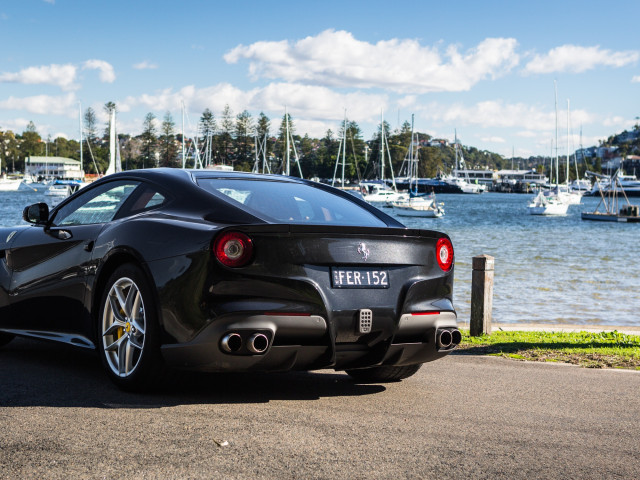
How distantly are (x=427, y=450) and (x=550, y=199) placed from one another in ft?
293

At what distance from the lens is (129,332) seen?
5.27m

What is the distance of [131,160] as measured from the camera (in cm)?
19538

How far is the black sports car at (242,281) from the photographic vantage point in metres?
4.80

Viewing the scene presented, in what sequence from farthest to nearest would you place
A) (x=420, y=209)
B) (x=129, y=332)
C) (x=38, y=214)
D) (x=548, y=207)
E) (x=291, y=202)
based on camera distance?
(x=548, y=207) < (x=420, y=209) < (x=38, y=214) < (x=291, y=202) < (x=129, y=332)

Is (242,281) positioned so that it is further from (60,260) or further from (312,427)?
(60,260)

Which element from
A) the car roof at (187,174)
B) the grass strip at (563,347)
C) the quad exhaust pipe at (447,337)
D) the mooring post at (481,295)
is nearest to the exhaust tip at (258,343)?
the quad exhaust pipe at (447,337)

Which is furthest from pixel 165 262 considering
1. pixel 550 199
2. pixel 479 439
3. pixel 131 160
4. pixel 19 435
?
pixel 131 160

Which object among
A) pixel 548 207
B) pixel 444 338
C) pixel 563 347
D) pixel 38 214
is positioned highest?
pixel 38 214

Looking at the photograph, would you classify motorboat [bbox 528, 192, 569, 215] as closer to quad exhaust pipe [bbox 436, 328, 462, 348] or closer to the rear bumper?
quad exhaust pipe [bbox 436, 328, 462, 348]

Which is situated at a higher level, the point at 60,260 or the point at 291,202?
the point at 291,202

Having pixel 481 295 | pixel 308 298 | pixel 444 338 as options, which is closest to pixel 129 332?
pixel 308 298

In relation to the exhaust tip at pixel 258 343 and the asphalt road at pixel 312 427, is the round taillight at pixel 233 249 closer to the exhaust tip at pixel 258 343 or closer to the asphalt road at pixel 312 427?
the exhaust tip at pixel 258 343

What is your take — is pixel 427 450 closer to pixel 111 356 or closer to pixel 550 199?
pixel 111 356

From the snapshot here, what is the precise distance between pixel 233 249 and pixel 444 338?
151cm
